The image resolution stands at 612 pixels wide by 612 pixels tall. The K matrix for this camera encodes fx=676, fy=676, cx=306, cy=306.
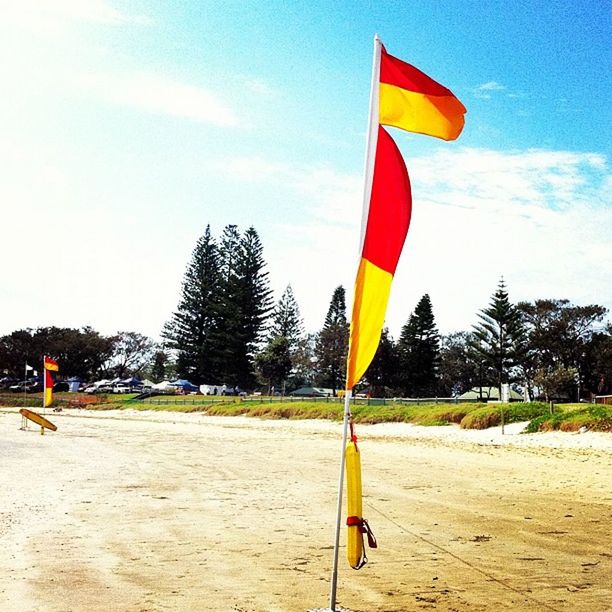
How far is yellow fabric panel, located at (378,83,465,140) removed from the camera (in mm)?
5145

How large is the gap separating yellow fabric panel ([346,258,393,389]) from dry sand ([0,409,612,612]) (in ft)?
5.79

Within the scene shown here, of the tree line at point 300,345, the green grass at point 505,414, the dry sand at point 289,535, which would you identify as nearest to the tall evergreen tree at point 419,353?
the tree line at point 300,345

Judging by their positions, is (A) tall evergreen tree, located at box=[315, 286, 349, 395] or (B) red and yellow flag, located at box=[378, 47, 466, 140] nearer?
(B) red and yellow flag, located at box=[378, 47, 466, 140]

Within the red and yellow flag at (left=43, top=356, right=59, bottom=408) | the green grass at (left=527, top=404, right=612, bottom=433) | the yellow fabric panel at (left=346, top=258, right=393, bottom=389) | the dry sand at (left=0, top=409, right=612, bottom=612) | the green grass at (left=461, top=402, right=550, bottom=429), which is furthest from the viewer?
the red and yellow flag at (left=43, top=356, right=59, bottom=408)

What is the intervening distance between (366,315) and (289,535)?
11.4ft

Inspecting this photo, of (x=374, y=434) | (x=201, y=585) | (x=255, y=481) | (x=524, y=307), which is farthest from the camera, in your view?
(x=524, y=307)

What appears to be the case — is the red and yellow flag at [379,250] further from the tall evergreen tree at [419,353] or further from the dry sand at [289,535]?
the tall evergreen tree at [419,353]

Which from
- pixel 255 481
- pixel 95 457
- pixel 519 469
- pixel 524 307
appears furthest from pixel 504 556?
pixel 524 307

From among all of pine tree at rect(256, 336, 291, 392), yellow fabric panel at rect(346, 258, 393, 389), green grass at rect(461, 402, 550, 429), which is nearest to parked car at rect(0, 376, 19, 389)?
pine tree at rect(256, 336, 291, 392)

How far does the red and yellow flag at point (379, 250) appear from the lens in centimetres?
492

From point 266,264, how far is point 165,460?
65010mm

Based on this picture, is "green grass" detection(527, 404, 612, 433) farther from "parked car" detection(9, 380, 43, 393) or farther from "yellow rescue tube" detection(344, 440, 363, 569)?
"parked car" detection(9, 380, 43, 393)

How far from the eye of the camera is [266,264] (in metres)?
80.3

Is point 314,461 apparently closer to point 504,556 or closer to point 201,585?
point 504,556
